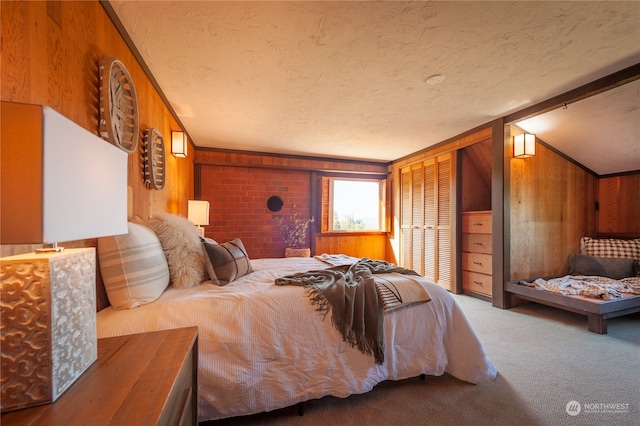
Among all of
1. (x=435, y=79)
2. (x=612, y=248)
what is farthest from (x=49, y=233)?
(x=612, y=248)

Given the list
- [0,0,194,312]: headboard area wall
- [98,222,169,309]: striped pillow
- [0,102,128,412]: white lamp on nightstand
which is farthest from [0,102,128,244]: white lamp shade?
[98,222,169,309]: striped pillow

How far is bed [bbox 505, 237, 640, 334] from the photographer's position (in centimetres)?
248

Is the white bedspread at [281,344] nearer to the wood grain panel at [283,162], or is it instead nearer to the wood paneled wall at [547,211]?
the wood paneled wall at [547,211]

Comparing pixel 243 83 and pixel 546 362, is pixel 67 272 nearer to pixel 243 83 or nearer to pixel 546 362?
pixel 243 83

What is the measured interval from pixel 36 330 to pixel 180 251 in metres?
1.13

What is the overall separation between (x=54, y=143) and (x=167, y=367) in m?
0.66

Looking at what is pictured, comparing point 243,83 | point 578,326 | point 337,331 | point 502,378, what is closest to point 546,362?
point 502,378

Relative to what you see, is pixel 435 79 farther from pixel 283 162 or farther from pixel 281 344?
pixel 283 162

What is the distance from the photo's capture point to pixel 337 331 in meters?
1.51

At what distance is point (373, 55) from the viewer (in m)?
1.94

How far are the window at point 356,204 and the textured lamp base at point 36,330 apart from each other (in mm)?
4376

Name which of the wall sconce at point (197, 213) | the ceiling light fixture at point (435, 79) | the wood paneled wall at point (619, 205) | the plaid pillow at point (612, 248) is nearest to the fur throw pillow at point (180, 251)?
the wall sconce at point (197, 213)

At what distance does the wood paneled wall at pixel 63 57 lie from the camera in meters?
0.89

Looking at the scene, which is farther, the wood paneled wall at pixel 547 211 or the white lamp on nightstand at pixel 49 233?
the wood paneled wall at pixel 547 211
